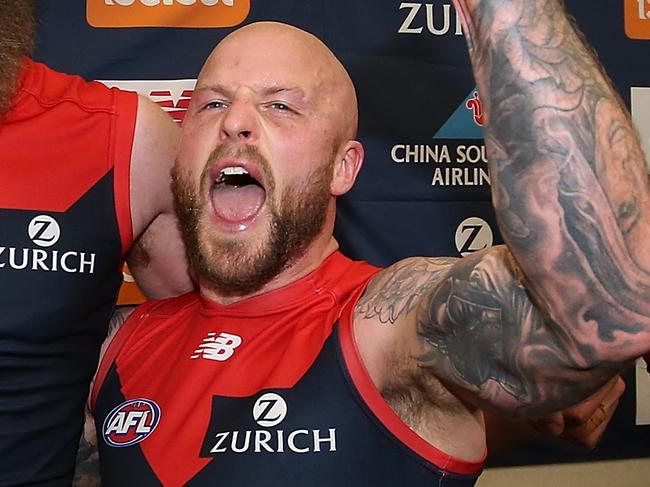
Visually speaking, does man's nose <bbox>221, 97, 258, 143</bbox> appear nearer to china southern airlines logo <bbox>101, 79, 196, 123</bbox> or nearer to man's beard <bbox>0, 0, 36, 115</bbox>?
man's beard <bbox>0, 0, 36, 115</bbox>

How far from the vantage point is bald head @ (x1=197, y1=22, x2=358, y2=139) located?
1223 millimetres

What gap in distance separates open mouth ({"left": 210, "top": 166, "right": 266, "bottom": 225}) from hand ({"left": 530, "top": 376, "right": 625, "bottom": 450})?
452mm

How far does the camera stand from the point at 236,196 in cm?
123

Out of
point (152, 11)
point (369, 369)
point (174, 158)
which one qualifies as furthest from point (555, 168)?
point (152, 11)

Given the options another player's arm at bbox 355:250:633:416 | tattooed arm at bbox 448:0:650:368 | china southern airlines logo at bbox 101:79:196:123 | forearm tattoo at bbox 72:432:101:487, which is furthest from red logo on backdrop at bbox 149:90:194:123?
tattooed arm at bbox 448:0:650:368

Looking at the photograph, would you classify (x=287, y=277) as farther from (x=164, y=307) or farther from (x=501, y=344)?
(x=501, y=344)

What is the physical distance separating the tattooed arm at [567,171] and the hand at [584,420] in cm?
36

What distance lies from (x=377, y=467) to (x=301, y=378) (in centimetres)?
13

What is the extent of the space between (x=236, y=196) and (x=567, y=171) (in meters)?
0.60

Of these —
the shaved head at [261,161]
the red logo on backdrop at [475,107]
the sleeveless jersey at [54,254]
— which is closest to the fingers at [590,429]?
the shaved head at [261,161]

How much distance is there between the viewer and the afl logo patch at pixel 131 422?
1124 mm

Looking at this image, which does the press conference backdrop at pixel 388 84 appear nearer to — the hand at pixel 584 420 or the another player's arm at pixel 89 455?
the another player's arm at pixel 89 455

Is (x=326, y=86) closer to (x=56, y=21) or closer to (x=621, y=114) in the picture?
(x=621, y=114)

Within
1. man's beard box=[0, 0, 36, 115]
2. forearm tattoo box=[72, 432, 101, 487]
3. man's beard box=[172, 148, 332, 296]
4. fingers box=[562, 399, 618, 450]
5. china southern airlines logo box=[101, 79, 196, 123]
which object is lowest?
forearm tattoo box=[72, 432, 101, 487]
